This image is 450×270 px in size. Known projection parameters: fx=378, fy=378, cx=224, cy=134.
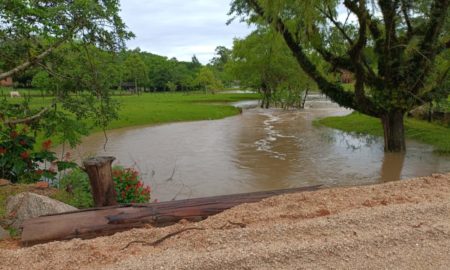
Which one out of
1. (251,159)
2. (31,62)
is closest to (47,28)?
(31,62)

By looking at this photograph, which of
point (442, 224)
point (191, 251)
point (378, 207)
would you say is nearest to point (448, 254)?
point (442, 224)

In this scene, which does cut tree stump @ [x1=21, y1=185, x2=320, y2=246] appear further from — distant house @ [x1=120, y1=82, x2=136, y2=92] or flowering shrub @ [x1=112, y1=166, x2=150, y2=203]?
distant house @ [x1=120, y1=82, x2=136, y2=92]

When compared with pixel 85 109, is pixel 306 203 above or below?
below

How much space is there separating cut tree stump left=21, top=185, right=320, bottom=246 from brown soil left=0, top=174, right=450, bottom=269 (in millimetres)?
303

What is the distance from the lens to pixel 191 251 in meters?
3.52

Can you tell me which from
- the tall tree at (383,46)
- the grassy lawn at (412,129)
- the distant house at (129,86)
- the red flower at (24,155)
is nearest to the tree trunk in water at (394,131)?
the tall tree at (383,46)

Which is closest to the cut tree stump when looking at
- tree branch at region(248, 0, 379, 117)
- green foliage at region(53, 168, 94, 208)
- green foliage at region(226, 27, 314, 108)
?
green foliage at region(53, 168, 94, 208)

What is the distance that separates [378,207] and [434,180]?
2270 millimetres

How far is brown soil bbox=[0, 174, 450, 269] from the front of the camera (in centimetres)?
329

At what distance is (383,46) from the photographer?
40.8 feet

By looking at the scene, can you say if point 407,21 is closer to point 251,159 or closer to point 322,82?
point 322,82

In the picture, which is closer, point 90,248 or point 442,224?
point 90,248

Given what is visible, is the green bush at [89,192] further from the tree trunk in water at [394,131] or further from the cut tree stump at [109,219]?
the tree trunk in water at [394,131]

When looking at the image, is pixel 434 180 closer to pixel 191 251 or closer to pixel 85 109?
pixel 191 251
